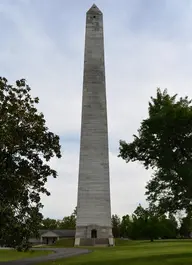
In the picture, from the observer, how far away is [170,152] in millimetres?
29531

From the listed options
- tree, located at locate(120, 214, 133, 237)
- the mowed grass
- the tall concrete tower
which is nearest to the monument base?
the tall concrete tower

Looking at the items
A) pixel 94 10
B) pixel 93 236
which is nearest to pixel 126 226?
pixel 93 236

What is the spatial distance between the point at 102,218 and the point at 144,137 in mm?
29278

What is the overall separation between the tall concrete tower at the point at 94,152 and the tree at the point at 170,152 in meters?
28.0

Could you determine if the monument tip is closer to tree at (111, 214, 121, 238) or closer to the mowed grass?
the mowed grass

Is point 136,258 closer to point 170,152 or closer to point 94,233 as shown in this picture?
point 170,152

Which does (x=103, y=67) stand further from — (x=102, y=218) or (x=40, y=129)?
(x=40, y=129)

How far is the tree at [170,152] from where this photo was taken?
2921cm

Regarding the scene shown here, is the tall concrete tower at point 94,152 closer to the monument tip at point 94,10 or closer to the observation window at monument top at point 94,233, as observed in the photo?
the observation window at monument top at point 94,233

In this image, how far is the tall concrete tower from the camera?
57.9 meters

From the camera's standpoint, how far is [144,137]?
1243 inches

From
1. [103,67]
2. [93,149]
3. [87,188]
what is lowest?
[87,188]

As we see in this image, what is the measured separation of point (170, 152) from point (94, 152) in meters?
30.8

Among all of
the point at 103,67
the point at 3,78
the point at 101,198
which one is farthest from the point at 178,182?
the point at 103,67
